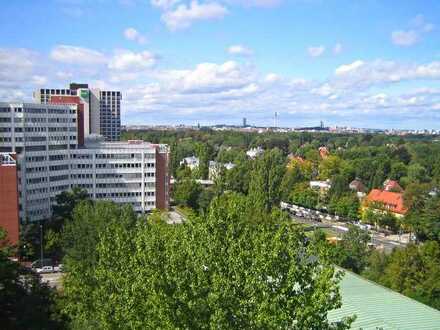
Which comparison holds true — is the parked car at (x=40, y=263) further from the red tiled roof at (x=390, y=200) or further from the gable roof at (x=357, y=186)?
the gable roof at (x=357, y=186)

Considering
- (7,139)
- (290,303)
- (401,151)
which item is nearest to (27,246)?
(7,139)

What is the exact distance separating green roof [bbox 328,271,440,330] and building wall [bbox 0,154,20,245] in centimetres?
2437

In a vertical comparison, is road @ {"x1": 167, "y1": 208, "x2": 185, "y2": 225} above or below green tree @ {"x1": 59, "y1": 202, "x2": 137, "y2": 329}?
below

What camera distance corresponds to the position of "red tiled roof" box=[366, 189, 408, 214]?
53.9 metres

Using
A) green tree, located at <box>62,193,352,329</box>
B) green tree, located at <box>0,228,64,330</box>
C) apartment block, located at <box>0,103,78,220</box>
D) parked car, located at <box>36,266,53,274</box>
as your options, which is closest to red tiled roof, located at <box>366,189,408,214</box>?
apartment block, located at <box>0,103,78,220</box>

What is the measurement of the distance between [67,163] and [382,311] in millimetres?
37783

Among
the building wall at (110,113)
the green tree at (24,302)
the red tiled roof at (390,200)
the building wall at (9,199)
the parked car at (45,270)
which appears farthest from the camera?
the building wall at (110,113)

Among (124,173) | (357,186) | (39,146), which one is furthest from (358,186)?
(39,146)

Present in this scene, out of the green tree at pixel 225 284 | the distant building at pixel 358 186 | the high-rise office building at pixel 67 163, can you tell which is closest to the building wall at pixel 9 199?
the high-rise office building at pixel 67 163

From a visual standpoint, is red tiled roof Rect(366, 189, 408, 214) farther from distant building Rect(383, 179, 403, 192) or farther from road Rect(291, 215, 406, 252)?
distant building Rect(383, 179, 403, 192)

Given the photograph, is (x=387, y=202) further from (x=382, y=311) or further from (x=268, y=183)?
(x=382, y=311)

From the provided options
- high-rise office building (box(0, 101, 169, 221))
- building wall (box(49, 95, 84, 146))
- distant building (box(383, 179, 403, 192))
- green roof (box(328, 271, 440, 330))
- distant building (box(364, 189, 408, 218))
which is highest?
building wall (box(49, 95, 84, 146))

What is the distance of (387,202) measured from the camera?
55.4 metres

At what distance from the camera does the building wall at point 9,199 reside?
111 feet
